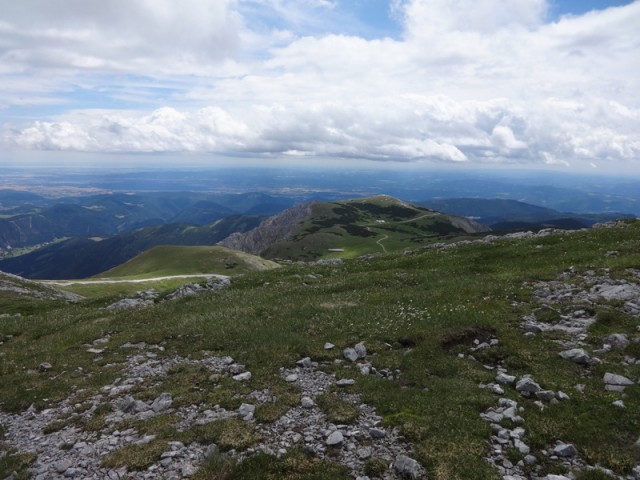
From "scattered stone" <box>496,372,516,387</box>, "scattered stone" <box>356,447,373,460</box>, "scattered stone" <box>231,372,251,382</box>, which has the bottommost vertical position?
"scattered stone" <box>231,372,251,382</box>

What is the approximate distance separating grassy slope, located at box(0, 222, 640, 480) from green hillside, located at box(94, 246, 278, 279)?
342ft

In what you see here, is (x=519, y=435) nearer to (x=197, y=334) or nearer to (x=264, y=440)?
(x=264, y=440)

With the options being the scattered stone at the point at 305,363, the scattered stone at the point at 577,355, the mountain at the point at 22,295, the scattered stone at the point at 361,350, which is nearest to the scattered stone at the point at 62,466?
the scattered stone at the point at 305,363

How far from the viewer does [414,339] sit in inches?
710

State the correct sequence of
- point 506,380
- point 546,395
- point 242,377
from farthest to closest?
point 242,377 < point 506,380 < point 546,395

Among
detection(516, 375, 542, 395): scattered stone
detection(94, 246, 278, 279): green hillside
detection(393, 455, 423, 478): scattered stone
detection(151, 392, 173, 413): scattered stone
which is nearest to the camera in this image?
detection(393, 455, 423, 478): scattered stone

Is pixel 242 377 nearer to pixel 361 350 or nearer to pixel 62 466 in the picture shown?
pixel 361 350

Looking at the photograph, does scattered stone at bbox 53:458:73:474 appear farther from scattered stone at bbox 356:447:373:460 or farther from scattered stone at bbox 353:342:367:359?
scattered stone at bbox 353:342:367:359

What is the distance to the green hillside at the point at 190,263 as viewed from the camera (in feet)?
445

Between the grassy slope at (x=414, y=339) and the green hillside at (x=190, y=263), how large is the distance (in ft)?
342

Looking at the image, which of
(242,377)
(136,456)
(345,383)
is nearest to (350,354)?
(345,383)

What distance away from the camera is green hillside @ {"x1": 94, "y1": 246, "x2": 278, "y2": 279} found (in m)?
136

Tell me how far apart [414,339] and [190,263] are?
441 ft

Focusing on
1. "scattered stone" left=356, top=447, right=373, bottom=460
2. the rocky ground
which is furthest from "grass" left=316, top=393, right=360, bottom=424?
"scattered stone" left=356, top=447, right=373, bottom=460
